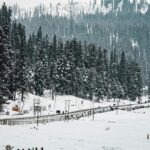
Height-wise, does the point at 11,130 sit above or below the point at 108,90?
below

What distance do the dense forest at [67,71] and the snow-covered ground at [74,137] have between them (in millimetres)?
25504

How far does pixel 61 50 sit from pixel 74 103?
21.2 m

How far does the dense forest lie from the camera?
10662 cm

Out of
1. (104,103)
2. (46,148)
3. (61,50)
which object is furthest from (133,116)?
(46,148)

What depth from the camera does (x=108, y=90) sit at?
144 meters

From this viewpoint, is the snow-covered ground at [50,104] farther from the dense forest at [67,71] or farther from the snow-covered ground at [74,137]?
the snow-covered ground at [74,137]

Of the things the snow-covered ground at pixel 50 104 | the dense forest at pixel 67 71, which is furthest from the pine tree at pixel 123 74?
the snow-covered ground at pixel 50 104

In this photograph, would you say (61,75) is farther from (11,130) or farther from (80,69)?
(11,130)

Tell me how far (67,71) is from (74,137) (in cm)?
6665

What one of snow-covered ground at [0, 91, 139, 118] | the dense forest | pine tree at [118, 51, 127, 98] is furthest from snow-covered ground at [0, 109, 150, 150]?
pine tree at [118, 51, 127, 98]

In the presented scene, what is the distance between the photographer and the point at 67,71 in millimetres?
129625

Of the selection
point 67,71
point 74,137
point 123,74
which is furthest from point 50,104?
point 123,74

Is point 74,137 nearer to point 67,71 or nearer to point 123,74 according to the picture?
point 67,71

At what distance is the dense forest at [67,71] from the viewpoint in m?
107
